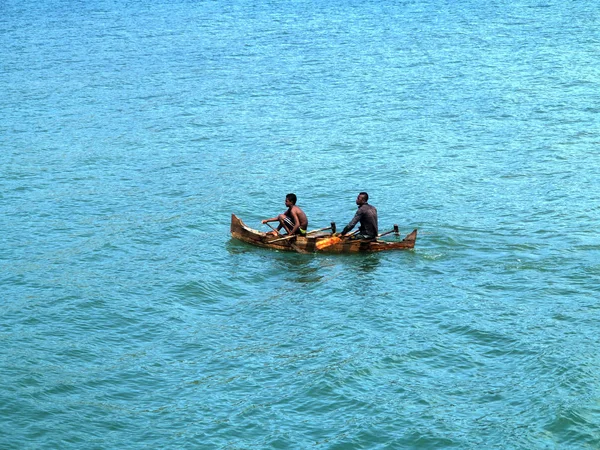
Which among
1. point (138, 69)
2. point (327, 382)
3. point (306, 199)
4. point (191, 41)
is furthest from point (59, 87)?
point (327, 382)

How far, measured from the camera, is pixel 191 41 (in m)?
59.2

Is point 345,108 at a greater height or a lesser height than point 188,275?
greater

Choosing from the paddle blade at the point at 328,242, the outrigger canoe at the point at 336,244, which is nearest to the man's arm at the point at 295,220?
the outrigger canoe at the point at 336,244

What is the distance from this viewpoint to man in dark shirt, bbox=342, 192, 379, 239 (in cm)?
2495

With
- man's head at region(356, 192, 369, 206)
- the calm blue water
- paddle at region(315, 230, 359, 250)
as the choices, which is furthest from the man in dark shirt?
the calm blue water

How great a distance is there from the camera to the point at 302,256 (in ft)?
83.4

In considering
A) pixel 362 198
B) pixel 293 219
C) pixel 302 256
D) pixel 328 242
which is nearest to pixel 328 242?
pixel 328 242

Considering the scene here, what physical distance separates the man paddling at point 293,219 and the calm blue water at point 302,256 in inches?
33.7

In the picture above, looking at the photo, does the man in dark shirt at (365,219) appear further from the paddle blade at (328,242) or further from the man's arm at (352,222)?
the paddle blade at (328,242)

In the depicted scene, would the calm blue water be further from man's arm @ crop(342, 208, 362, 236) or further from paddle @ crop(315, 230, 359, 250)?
man's arm @ crop(342, 208, 362, 236)

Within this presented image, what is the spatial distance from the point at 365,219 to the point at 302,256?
79.7 inches

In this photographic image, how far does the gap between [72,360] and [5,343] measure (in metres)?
1.94

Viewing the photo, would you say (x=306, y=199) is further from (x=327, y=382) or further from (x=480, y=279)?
(x=327, y=382)

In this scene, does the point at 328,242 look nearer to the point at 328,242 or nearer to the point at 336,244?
the point at 328,242
